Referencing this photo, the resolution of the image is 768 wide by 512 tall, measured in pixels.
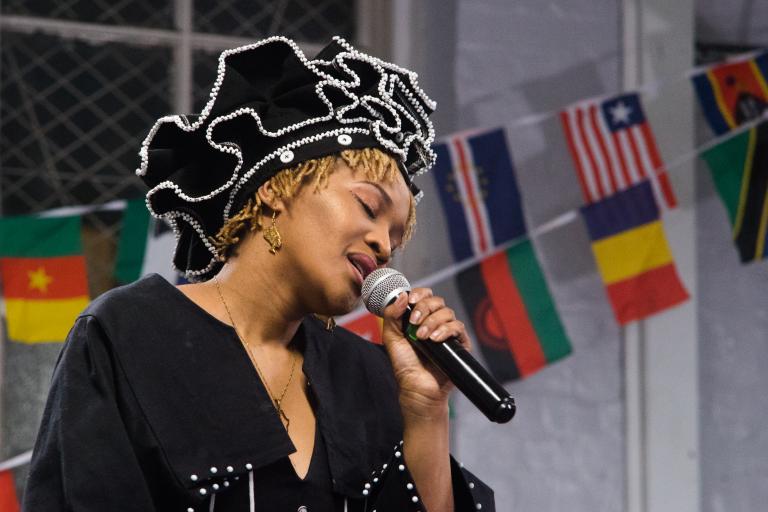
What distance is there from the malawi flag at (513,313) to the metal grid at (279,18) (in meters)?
1.03

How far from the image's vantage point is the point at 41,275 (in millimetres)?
3645

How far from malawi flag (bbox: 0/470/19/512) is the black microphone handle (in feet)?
7.42

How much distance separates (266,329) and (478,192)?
241 centimetres

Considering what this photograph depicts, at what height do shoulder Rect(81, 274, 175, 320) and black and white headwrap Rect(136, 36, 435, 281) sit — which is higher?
black and white headwrap Rect(136, 36, 435, 281)

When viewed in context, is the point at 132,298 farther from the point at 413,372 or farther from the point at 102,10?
the point at 102,10

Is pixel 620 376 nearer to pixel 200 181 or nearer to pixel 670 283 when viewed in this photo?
pixel 670 283

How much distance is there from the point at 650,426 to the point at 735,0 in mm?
1675

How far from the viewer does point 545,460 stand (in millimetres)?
4266

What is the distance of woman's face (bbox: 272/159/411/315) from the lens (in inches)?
64.6

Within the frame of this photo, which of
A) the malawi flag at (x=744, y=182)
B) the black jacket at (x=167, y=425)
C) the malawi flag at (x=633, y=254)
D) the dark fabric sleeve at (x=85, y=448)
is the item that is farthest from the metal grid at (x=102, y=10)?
the dark fabric sleeve at (x=85, y=448)

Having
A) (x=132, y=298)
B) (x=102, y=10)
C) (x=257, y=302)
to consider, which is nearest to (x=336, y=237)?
(x=257, y=302)

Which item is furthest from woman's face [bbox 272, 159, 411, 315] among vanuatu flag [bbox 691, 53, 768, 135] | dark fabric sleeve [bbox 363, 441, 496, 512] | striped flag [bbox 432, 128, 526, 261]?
vanuatu flag [bbox 691, 53, 768, 135]

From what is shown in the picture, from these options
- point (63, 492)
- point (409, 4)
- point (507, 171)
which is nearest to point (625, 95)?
point (507, 171)

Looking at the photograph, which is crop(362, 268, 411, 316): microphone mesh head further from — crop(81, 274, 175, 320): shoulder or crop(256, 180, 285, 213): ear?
crop(81, 274, 175, 320): shoulder
